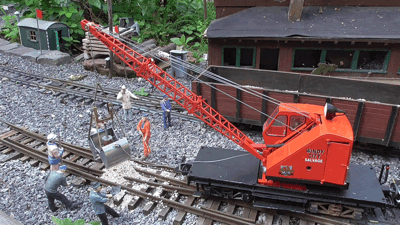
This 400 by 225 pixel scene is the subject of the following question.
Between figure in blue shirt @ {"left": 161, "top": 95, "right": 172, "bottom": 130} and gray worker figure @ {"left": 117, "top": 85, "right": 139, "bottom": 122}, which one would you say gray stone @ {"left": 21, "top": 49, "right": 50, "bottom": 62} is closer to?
gray worker figure @ {"left": 117, "top": 85, "right": 139, "bottom": 122}

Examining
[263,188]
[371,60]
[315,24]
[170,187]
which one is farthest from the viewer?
[371,60]

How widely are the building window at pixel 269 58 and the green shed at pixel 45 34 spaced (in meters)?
13.1

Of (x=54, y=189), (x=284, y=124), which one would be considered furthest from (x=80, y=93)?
(x=284, y=124)

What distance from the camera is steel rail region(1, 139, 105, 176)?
9.39 m

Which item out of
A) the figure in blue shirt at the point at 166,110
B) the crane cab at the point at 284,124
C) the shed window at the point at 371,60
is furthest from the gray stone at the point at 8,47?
the shed window at the point at 371,60

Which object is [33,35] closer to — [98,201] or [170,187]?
[170,187]

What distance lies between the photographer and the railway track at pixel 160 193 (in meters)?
7.56

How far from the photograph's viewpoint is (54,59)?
59.6ft

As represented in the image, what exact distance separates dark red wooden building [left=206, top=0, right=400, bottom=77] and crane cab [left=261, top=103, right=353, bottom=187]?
6973 millimetres

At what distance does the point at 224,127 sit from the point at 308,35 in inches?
288

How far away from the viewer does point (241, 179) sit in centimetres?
766

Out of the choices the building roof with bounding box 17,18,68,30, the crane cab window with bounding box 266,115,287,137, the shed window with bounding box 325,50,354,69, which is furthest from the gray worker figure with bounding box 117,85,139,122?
the building roof with bounding box 17,18,68,30

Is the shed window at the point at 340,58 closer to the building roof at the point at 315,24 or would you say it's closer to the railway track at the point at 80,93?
the building roof at the point at 315,24

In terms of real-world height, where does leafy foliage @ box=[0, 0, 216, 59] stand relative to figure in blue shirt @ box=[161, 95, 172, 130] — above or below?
above
